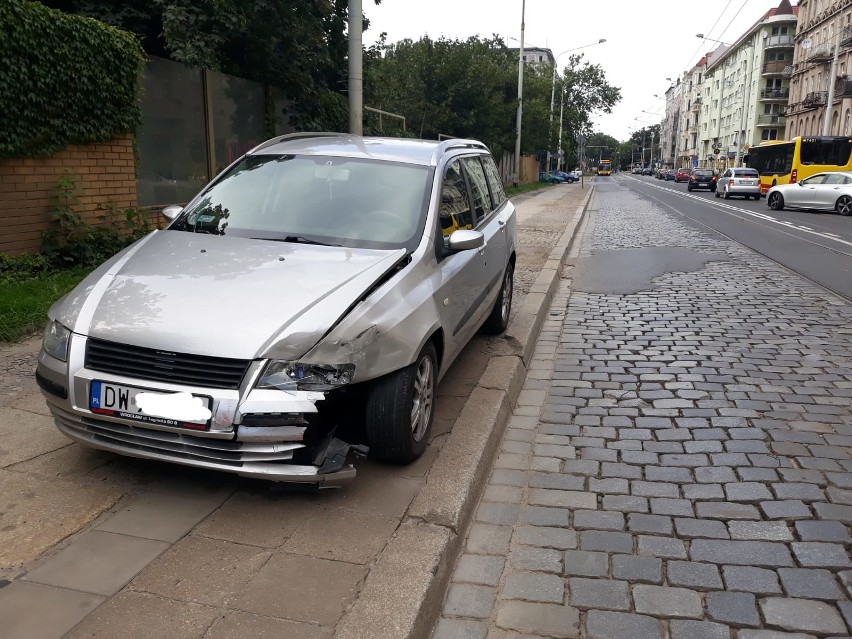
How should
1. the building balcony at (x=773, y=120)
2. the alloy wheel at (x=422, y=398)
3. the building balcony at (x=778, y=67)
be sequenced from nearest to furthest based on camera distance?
1. the alloy wheel at (x=422, y=398)
2. the building balcony at (x=778, y=67)
3. the building balcony at (x=773, y=120)

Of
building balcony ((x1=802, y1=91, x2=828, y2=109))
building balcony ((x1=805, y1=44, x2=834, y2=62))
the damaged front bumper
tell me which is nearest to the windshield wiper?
the damaged front bumper

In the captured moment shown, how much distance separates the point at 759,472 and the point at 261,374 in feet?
9.02

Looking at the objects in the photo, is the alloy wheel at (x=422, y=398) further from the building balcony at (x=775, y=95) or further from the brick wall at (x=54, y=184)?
the building balcony at (x=775, y=95)

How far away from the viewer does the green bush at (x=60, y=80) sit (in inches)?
270

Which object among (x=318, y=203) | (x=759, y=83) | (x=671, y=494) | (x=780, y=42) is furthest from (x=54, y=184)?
(x=759, y=83)

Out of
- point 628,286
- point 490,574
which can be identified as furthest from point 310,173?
point 628,286

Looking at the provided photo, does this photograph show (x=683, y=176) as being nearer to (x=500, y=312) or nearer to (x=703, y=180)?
(x=703, y=180)

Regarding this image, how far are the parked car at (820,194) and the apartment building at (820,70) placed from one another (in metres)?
26.6

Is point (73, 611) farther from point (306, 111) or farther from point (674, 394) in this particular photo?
point (306, 111)

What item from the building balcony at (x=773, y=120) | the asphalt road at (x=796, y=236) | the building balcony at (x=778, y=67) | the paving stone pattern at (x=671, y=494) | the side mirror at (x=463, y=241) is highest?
the building balcony at (x=778, y=67)

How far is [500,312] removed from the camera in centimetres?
648

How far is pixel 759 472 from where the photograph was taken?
393cm

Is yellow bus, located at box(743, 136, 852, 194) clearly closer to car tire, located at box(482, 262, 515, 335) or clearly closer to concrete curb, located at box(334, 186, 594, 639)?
car tire, located at box(482, 262, 515, 335)

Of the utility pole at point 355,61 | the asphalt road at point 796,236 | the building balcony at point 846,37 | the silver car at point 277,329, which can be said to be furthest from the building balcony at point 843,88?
the silver car at point 277,329
